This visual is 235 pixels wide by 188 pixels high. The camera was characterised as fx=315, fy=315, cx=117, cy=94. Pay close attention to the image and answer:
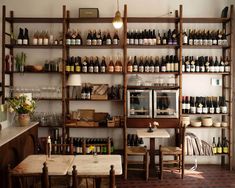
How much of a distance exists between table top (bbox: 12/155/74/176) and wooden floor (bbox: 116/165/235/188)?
1639 mm

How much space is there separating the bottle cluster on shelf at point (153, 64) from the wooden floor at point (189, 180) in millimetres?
1781

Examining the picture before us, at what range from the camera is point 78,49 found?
5828 mm

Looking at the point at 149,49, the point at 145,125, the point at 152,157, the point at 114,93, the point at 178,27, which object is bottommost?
the point at 152,157

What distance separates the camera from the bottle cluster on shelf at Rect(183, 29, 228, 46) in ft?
18.1

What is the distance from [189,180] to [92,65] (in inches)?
100

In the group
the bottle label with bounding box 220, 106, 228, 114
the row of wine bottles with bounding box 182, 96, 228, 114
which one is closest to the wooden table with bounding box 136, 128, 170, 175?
the row of wine bottles with bounding box 182, 96, 228, 114

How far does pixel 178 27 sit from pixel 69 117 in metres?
2.56

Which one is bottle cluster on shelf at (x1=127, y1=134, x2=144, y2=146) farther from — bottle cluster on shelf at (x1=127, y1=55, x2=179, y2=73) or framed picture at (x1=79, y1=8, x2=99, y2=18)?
framed picture at (x1=79, y1=8, x2=99, y2=18)

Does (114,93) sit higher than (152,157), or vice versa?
(114,93)

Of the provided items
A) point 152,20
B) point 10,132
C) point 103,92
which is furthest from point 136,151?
point 152,20

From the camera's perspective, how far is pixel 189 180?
4.94 m

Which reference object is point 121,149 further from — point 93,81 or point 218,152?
point 218,152

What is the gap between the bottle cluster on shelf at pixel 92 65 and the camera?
218 inches

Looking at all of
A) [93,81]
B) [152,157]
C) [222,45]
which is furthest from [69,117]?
[222,45]
